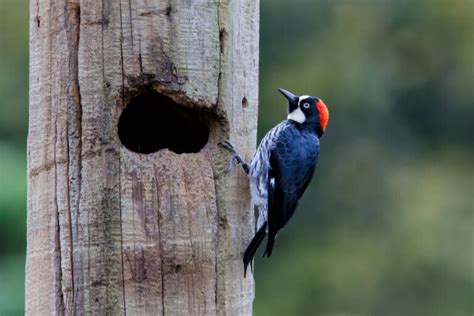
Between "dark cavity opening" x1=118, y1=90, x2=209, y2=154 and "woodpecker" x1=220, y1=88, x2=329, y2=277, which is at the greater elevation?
"dark cavity opening" x1=118, y1=90, x2=209, y2=154

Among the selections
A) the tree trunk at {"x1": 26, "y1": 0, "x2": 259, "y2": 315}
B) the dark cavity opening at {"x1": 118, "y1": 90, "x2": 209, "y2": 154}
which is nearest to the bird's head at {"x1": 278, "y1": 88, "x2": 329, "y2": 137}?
the dark cavity opening at {"x1": 118, "y1": 90, "x2": 209, "y2": 154}

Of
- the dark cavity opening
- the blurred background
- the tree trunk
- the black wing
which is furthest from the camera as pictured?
the blurred background

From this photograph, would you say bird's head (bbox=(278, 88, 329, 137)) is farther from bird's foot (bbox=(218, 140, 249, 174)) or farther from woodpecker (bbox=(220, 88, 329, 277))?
bird's foot (bbox=(218, 140, 249, 174))

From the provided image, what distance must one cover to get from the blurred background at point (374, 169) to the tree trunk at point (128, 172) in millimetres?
8661

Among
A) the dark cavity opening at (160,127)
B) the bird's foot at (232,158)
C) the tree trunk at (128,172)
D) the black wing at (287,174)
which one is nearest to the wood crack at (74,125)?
the tree trunk at (128,172)

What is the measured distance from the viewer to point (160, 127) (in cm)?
555

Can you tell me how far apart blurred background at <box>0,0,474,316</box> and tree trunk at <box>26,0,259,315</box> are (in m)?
8.66

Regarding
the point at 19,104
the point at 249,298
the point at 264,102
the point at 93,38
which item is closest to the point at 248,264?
the point at 249,298

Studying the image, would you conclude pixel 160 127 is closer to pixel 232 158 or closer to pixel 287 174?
pixel 232 158

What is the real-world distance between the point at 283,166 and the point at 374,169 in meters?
8.85

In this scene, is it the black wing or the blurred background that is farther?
the blurred background

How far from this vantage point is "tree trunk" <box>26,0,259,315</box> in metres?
4.94

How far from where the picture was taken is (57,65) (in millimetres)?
5074

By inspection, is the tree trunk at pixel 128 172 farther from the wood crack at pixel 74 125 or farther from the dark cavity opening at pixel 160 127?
the dark cavity opening at pixel 160 127
